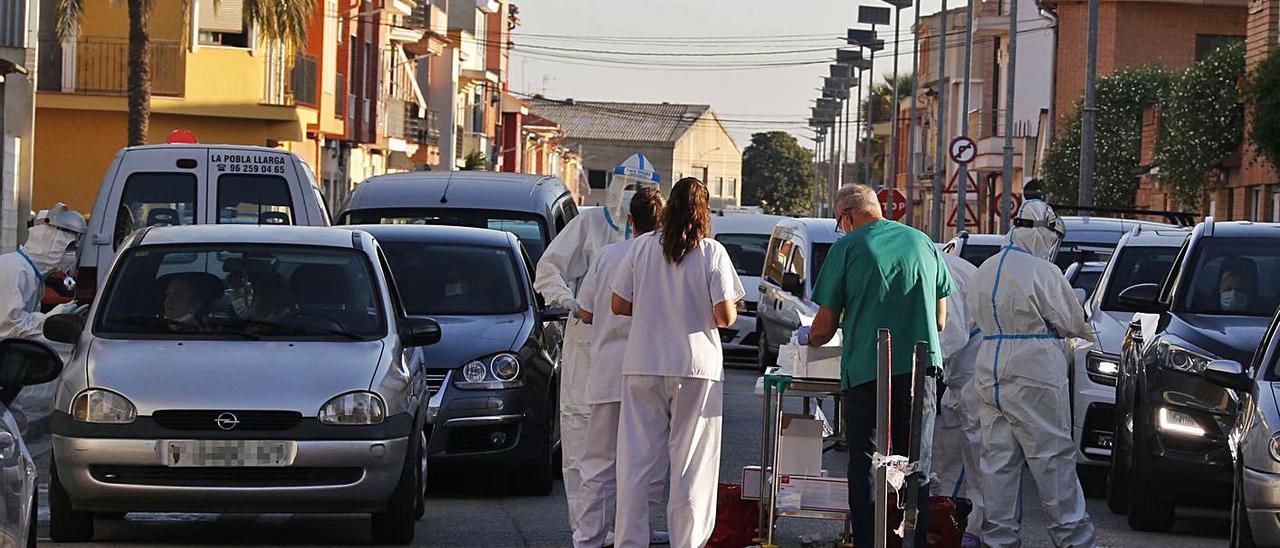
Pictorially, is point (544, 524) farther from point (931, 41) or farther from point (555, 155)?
point (555, 155)

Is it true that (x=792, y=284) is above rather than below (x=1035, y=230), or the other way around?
below

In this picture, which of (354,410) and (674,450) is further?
(354,410)

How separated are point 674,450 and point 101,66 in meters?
34.3

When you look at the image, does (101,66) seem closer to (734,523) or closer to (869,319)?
(734,523)

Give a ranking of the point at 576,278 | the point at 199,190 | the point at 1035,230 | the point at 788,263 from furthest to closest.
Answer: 1. the point at 788,263
2. the point at 199,190
3. the point at 576,278
4. the point at 1035,230

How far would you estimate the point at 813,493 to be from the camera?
9820mm

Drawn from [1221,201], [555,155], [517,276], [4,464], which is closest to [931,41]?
[555,155]

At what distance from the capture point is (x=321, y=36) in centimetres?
4878

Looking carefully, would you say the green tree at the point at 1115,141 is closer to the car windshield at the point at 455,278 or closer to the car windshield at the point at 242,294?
the car windshield at the point at 455,278

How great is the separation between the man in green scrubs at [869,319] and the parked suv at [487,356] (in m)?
3.20

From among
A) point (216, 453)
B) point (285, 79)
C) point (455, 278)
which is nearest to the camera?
point (216, 453)

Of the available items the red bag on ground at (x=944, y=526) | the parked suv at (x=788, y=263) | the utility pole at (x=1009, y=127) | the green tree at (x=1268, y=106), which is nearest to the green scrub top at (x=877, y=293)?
the red bag on ground at (x=944, y=526)

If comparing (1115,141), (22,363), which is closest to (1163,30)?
(1115,141)

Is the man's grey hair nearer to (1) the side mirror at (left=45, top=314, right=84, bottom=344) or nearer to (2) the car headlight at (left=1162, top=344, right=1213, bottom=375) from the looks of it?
(2) the car headlight at (left=1162, top=344, right=1213, bottom=375)
